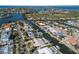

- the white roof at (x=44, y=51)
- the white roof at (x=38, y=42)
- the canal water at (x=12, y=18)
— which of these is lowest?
the white roof at (x=44, y=51)

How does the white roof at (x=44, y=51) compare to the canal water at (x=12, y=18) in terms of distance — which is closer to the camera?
the white roof at (x=44, y=51)

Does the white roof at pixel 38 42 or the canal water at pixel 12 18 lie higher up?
the canal water at pixel 12 18

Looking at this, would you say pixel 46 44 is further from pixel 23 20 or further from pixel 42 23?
pixel 23 20

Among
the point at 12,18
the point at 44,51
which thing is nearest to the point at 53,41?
the point at 44,51

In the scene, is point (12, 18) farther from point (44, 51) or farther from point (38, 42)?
point (44, 51)

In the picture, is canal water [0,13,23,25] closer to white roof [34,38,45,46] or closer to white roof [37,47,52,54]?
white roof [34,38,45,46]

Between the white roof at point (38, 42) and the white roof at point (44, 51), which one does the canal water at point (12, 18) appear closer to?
the white roof at point (38, 42)

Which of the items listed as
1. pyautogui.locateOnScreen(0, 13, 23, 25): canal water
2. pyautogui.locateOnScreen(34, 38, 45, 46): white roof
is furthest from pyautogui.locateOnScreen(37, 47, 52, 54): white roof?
pyautogui.locateOnScreen(0, 13, 23, 25): canal water

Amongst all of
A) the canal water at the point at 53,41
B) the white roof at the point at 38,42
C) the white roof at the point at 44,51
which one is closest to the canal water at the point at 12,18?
the canal water at the point at 53,41

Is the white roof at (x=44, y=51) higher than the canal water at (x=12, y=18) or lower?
lower

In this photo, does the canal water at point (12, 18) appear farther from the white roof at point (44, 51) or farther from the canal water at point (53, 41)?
the white roof at point (44, 51)

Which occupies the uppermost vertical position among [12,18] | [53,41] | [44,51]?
[12,18]
